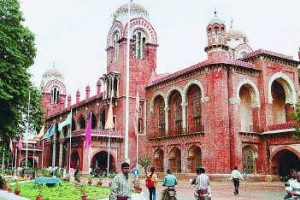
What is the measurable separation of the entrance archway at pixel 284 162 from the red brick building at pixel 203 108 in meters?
0.08

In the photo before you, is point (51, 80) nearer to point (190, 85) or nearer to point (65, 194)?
point (190, 85)

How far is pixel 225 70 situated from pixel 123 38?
1314 cm

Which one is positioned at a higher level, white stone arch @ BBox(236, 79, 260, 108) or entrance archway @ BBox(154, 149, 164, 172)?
white stone arch @ BBox(236, 79, 260, 108)

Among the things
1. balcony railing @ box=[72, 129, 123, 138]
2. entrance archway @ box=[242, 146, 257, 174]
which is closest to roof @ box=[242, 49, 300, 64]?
entrance archway @ box=[242, 146, 257, 174]

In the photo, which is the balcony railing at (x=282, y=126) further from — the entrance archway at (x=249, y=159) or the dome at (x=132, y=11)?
the dome at (x=132, y=11)

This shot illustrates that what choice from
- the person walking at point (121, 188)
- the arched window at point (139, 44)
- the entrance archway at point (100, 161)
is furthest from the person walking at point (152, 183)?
the arched window at point (139, 44)

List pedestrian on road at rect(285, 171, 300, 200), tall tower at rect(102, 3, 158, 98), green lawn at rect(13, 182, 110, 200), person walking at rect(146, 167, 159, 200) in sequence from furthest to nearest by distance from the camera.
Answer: tall tower at rect(102, 3, 158, 98), green lawn at rect(13, 182, 110, 200), person walking at rect(146, 167, 159, 200), pedestrian on road at rect(285, 171, 300, 200)

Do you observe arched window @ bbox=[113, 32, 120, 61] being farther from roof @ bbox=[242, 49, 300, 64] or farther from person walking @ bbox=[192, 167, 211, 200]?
person walking @ bbox=[192, 167, 211, 200]

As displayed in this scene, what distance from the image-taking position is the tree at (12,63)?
79.4 feet

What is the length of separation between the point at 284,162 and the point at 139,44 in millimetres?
19121

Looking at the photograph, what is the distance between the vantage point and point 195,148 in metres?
34.7

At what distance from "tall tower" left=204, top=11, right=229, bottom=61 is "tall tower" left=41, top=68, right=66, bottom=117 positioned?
35.8 metres

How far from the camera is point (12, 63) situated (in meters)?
25.0

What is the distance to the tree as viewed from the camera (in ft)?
79.4
